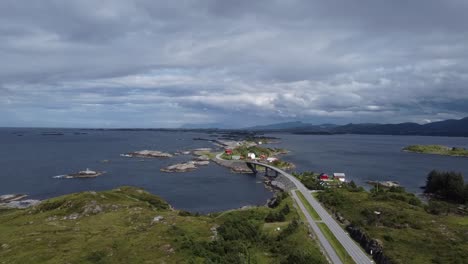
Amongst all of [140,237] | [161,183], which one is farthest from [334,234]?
[161,183]

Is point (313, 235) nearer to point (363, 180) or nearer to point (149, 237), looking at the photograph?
point (149, 237)

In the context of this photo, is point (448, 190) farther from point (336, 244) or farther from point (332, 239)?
point (336, 244)

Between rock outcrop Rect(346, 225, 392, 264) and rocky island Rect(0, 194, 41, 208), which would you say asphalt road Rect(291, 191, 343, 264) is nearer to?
rock outcrop Rect(346, 225, 392, 264)

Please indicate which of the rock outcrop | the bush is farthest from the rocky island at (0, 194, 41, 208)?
the bush

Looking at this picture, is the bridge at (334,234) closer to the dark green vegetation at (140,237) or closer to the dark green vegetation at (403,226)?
the dark green vegetation at (140,237)

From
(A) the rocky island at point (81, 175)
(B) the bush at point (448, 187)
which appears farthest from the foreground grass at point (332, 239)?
(A) the rocky island at point (81, 175)
